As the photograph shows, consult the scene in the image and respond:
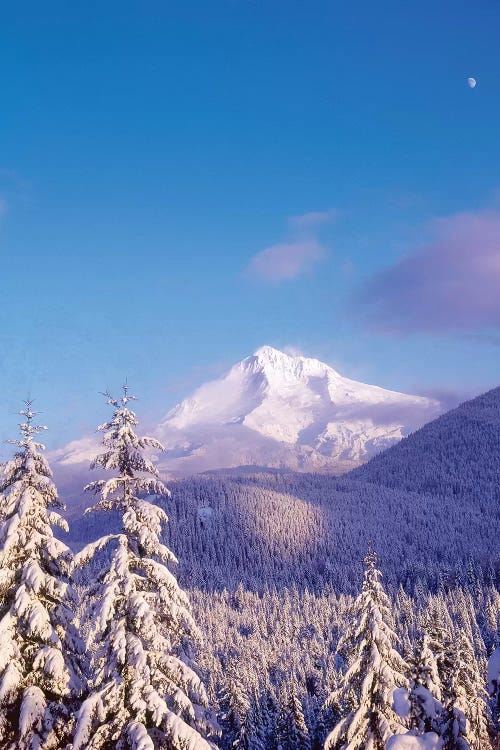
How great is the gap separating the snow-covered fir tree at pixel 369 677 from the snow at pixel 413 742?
7357 mm

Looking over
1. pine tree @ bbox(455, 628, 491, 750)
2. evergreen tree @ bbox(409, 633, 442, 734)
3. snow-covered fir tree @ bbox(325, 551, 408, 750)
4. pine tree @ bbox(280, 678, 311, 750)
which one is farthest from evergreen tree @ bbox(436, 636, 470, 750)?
pine tree @ bbox(280, 678, 311, 750)

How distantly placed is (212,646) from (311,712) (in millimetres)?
77391

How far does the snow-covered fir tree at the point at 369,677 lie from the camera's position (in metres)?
22.1

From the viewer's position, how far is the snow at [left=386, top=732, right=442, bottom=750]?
13.9 metres

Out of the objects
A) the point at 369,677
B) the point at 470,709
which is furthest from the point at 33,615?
the point at 470,709

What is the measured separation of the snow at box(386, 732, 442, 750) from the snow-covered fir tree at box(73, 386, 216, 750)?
4.58 meters

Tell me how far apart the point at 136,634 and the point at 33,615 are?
340cm

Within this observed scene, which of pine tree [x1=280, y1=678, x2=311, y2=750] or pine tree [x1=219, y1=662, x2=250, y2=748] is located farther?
pine tree [x1=280, y1=678, x2=311, y2=750]

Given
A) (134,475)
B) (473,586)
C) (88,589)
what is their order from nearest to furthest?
1. (88,589)
2. (134,475)
3. (473,586)

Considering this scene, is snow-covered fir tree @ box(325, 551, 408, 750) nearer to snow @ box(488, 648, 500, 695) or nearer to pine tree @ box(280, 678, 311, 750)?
snow @ box(488, 648, 500, 695)

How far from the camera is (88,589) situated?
651 inches

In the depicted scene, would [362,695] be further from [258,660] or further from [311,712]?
[258,660]

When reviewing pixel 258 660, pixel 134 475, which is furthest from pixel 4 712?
pixel 258 660

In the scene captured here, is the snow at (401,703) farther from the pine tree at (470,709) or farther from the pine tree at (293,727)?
the pine tree at (293,727)
